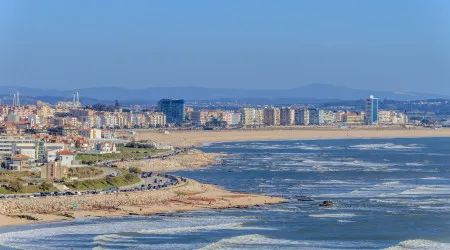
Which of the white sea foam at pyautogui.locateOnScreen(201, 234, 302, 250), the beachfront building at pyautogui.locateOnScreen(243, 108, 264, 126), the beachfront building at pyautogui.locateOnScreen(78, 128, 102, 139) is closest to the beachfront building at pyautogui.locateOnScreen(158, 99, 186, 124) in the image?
the beachfront building at pyautogui.locateOnScreen(243, 108, 264, 126)

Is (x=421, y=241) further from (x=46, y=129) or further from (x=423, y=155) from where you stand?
(x=46, y=129)

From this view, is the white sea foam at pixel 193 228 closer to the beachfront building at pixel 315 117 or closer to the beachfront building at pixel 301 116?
the beachfront building at pixel 301 116

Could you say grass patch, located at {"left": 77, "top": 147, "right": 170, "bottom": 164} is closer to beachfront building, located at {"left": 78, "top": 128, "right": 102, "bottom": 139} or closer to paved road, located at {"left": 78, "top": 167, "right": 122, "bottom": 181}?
paved road, located at {"left": 78, "top": 167, "right": 122, "bottom": 181}

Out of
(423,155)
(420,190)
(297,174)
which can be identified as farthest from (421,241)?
(423,155)

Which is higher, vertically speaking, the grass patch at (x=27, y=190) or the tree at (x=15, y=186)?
the tree at (x=15, y=186)

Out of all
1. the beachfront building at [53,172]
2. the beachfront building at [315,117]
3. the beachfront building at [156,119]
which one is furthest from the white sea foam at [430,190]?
the beachfront building at [315,117]

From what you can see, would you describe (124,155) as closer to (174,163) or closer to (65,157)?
(174,163)

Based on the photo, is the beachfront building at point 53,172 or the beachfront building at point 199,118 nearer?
the beachfront building at point 53,172
